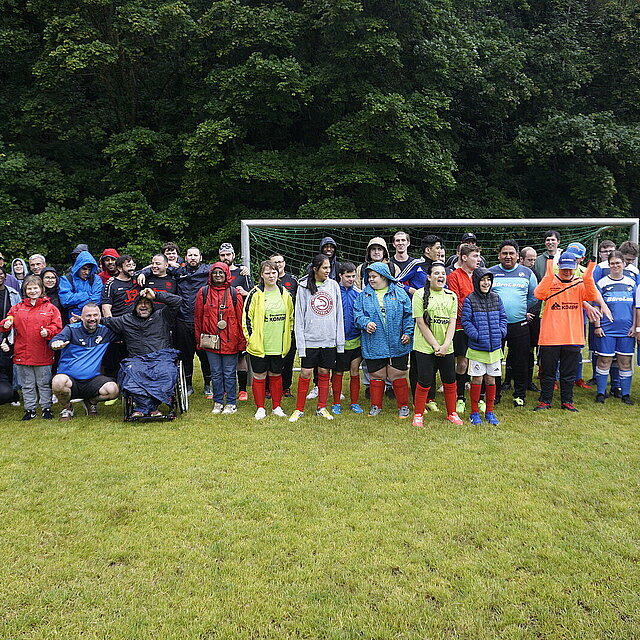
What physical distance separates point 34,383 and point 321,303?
3.19m

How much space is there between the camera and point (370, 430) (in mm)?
5129

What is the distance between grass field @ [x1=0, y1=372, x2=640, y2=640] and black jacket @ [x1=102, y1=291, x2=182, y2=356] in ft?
3.31

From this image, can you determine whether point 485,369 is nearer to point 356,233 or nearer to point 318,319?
point 318,319

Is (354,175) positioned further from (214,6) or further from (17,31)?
(17,31)

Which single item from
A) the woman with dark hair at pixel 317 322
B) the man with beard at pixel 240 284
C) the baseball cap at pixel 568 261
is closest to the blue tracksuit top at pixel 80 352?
the man with beard at pixel 240 284

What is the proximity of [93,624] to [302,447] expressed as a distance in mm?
2426

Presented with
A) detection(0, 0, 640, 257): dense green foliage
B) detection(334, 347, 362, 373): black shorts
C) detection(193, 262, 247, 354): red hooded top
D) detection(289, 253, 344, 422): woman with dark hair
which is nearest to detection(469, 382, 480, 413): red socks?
detection(334, 347, 362, 373): black shorts

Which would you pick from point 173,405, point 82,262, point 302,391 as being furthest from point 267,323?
point 82,262

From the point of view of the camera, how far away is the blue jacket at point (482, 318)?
522cm

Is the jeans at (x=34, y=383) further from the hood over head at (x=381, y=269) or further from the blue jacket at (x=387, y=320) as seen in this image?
the hood over head at (x=381, y=269)

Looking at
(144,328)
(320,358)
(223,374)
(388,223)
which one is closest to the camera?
(320,358)

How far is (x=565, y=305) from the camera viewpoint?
5562mm

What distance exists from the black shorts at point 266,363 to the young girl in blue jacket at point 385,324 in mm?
896

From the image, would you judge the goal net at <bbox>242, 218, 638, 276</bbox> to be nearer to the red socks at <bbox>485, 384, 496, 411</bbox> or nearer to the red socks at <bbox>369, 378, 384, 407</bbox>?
the red socks at <bbox>369, 378, 384, 407</bbox>
